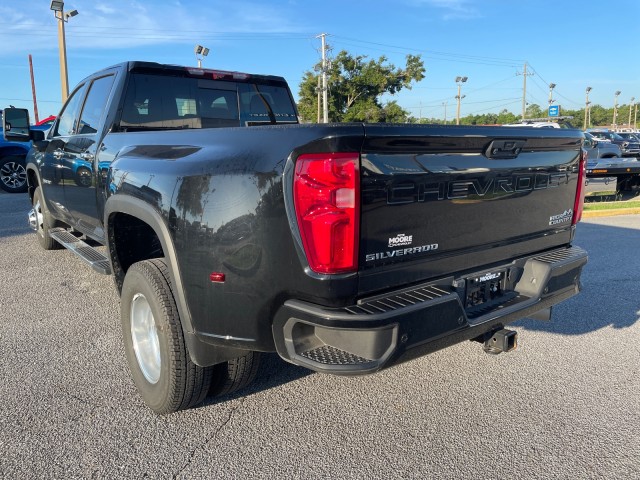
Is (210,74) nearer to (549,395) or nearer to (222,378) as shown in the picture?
(222,378)

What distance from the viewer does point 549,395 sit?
10.4 feet

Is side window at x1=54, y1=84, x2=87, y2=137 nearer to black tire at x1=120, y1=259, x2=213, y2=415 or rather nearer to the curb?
black tire at x1=120, y1=259, x2=213, y2=415

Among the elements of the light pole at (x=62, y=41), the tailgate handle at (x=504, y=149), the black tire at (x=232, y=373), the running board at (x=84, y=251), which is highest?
the light pole at (x=62, y=41)

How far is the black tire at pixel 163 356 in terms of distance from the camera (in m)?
2.64

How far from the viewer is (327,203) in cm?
205

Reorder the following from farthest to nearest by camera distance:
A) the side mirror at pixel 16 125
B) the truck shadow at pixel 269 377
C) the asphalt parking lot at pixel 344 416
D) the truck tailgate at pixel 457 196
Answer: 1. the side mirror at pixel 16 125
2. the truck shadow at pixel 269 377
3. the asphalt parking lot at pixel 344 416
4. the truck tailgate at pixel 457 196

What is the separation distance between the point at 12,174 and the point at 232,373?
11511 millimetres

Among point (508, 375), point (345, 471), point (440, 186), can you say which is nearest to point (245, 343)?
point (345, 471)

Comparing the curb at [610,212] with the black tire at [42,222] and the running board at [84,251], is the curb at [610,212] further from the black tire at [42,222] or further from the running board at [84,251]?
the black tire at [42,222]

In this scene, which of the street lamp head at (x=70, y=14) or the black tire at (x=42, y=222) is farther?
the street lamp head at (x=70, y=14)

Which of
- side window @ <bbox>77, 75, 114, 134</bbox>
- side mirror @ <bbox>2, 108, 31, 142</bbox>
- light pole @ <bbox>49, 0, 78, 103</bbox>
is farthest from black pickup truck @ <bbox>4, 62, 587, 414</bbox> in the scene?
light pole @ <bbox>49, 0, 78, 103</bbox>

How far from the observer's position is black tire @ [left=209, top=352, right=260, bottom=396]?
2863mm

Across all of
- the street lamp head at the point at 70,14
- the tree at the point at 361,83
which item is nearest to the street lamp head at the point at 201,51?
the street lamp head at the point at 70,14

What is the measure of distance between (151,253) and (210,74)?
6.49ft
